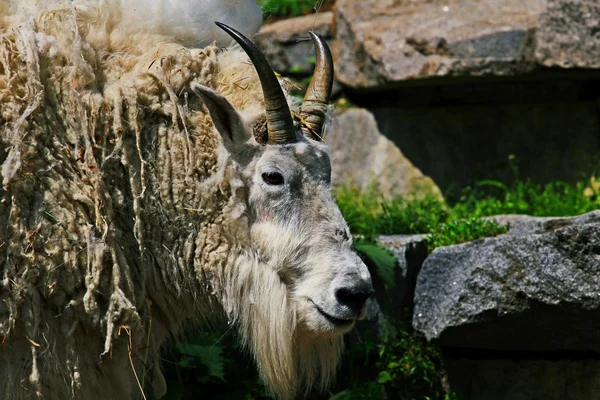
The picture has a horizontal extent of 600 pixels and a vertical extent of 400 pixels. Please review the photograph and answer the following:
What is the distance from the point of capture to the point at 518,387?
504 cm

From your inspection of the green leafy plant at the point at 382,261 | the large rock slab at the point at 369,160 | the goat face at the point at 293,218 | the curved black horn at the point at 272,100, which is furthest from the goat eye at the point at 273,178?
the large rock slab at the point at 369,160

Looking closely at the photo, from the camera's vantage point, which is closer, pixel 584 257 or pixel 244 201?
pixel 244 201

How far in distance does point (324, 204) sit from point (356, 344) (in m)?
2.11

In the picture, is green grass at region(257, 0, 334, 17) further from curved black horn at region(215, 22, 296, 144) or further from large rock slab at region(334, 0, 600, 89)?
curved black horn at region(215, 22, 296, 144)

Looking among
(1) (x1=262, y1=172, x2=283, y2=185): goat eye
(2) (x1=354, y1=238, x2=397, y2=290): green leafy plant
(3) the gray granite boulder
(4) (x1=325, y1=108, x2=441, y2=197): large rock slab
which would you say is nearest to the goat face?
(1) (x1=262, y1=172, x2=283, y2=185): goat eye

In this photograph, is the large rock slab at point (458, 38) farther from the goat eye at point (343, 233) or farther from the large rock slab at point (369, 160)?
the goat eye at point (343, 233)

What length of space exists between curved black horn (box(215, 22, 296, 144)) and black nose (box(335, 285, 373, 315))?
69cm

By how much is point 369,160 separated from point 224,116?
13.2 feet

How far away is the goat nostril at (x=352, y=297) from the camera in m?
3.50

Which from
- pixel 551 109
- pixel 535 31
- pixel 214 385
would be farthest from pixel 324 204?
pixel 551 109

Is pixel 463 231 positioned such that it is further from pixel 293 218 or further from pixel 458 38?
pixel 293 218

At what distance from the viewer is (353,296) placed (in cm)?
353

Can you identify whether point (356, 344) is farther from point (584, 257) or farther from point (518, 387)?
point (584, 257)

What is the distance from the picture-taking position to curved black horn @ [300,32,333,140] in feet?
12.6
